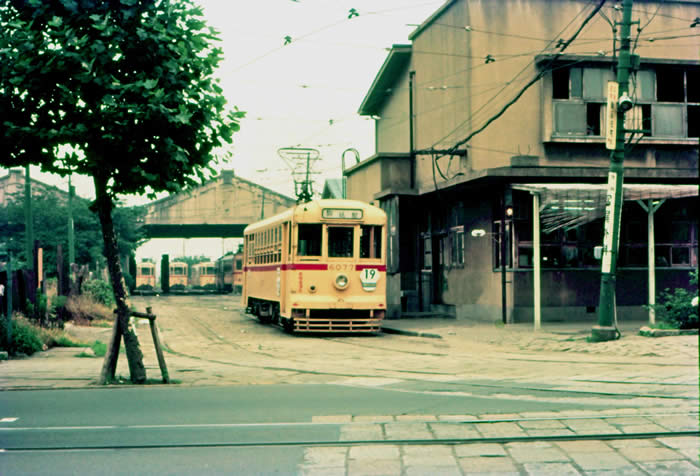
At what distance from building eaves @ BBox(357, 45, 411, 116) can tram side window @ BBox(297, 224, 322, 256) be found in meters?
9.35

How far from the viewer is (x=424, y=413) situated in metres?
Result: 8.12

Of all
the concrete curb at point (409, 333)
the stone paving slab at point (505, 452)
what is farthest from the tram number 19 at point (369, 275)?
the stone paving slab at point (505, 452)

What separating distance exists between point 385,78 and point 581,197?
14081mm

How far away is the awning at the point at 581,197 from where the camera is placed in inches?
696

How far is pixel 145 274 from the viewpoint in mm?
73688

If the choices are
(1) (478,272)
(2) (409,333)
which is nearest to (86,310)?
(2) (409,333)

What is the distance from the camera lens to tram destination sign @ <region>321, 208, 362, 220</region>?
19656mm

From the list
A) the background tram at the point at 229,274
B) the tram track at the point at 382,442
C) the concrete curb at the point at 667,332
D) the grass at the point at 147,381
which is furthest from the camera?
the background tram at the point at 229,274

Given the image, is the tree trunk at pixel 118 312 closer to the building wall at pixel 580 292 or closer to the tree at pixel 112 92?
the tree at pixel 112 92

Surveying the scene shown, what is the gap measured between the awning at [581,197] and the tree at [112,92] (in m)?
9.72

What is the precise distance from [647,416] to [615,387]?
226 cm

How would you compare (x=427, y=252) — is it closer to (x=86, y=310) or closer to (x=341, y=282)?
(x=341, y=282)

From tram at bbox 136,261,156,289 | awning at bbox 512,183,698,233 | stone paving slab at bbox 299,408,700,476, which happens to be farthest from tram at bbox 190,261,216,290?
stone paving slab at bbox 299,408,700,476

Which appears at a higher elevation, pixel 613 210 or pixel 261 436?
pixel 613 210
